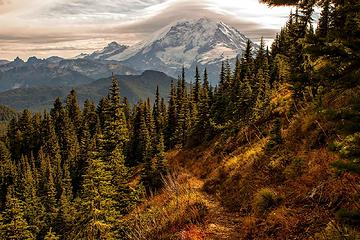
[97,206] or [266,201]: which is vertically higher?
[266,201]

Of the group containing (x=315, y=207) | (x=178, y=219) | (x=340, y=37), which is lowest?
(x=178, y=219)

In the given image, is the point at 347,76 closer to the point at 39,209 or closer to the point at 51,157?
the point at 39,209

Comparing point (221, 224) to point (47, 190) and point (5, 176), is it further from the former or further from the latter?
point (5, 176)

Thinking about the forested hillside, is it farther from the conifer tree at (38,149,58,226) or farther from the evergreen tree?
the evergreen tree

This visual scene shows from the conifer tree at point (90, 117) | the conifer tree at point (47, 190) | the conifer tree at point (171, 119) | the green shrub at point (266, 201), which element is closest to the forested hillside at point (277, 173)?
the green shrub at point (266, 201)

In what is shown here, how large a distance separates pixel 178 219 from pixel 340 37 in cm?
753

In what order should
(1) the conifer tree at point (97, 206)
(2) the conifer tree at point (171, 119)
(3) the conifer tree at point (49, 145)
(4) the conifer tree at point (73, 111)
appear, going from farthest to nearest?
(4) the conifer tree at point (73, 111) → (3) the conifer tree at point (49, 145) → (2) the conifer tree at point (171, 119) → (1) the conifer tree at point (97, 206)

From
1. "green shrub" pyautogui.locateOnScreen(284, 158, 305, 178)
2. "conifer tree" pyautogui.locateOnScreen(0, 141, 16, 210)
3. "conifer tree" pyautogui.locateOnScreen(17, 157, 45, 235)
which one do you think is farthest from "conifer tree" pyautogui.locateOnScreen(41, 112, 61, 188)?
"green shrub" pyautogui.locateOnScreen(284, 158, 305, 178)

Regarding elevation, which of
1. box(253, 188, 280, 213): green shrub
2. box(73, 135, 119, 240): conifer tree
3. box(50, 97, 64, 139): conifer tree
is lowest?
box(50, 97, 64, 139): conifer tree

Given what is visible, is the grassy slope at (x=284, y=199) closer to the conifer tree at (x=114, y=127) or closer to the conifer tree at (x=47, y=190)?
the conifer tree at (x=114, y=127)

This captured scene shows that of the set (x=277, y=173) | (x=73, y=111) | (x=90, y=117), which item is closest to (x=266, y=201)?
(x=277, y=173)

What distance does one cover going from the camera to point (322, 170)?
10.6 m

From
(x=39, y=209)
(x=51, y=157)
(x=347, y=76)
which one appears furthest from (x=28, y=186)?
(x=347, y=76)

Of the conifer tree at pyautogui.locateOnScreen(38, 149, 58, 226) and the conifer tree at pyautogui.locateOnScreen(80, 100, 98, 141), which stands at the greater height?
the conifer tree at pyautogui.locateOnScreen(80, 100, 98, 141)
